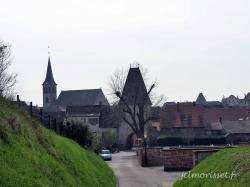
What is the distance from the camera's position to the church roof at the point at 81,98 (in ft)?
484

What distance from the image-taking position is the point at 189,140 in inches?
2736

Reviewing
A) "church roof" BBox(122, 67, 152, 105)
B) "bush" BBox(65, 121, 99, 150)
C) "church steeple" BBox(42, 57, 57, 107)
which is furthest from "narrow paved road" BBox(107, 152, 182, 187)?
"church steeple" BBox(42, 57, 57, 107)

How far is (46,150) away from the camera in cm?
1523

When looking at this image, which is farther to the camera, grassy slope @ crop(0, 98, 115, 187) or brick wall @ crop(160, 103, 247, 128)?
brick wall @ crop(160, 103, 247, 128)

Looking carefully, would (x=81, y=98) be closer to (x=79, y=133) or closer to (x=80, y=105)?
(x=80, y=105)

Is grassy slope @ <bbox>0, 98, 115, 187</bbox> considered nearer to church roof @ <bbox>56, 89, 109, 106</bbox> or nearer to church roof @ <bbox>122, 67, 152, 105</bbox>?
church roof @ <bbox>122, 67, 152, 105</bbox>

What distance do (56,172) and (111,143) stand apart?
246ft

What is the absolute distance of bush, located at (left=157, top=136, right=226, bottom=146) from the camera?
69.1 metres

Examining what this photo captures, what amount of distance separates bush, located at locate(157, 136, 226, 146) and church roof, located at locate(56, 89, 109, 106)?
247 ft

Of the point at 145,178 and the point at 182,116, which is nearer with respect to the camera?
the point at 145,178

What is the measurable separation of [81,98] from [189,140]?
273ft

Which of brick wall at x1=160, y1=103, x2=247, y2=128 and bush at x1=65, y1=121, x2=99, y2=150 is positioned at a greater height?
brick wall at x1=160, y1=103, x2=247, y2=128

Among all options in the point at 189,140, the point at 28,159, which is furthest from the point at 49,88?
the point at 28,159

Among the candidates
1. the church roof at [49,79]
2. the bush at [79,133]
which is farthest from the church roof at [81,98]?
the bush at [79,133]
